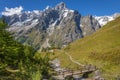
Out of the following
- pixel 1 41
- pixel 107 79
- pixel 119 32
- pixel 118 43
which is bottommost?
pixel 107 79

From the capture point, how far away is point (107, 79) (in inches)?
2933

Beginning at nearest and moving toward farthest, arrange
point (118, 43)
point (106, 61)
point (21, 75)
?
point (21, 75) → point (106, 61) → point (118, 43)

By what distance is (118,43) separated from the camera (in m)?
136

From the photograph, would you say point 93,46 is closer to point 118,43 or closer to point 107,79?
point 118,43

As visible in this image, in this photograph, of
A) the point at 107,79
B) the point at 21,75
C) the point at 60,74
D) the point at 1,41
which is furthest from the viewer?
the point at 60,74

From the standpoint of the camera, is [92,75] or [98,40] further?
[98,40]

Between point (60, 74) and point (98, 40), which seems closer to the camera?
point (60, 74)

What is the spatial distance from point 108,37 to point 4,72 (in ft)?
348

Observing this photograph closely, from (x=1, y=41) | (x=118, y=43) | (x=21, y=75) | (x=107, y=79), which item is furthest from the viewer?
(x=118, y=43)

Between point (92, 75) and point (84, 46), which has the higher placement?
point (84, 46)

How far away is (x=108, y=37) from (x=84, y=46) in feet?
43.3

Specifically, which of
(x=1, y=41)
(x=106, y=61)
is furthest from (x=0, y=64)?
(x=106, y=61)

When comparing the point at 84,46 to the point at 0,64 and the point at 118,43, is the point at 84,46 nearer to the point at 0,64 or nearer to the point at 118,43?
the point at 118,43

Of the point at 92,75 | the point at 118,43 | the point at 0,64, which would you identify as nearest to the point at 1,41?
the point at 0,64
